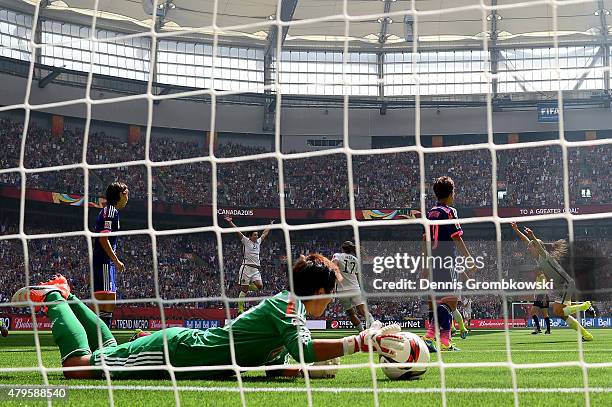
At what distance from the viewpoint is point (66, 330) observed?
16.4 ft

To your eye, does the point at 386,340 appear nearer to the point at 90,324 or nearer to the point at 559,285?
the point at 90,324

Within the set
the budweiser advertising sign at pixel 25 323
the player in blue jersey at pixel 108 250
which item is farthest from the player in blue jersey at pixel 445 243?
the budweiser advertising sign at pixel 25 323

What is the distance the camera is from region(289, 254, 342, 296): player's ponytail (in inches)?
175

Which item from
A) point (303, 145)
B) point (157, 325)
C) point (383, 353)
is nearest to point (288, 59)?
point (303, 145)

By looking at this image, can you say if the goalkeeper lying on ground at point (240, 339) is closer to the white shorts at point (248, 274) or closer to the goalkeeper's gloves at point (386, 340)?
the goalkeeper's gloves at point (386, 340)

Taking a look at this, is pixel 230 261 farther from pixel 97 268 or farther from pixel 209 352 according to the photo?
pixel 209 352

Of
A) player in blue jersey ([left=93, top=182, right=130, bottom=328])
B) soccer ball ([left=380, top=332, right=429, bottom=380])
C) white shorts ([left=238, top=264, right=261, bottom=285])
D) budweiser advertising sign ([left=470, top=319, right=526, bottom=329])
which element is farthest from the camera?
budweiser advertising sign ([left=470, top=319, right=526, bottom=329])

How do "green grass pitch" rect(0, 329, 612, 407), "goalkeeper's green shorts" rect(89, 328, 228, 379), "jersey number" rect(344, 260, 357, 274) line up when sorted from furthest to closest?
"jersey number" rect(344, 260, 357, 274) → "goalkeeper's green shorts" rect(89, 328, 228, 379) → "green grass pitch" rect(0, 329, 612, 407)

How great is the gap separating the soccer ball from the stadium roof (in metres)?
24.0

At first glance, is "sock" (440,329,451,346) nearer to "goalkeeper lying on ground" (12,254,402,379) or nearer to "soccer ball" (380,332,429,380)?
"soccer ball" (380,332,429,380)

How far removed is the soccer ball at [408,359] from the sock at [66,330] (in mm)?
1948

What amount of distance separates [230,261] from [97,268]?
78.3ft

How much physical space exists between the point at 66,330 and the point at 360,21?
92.1ft

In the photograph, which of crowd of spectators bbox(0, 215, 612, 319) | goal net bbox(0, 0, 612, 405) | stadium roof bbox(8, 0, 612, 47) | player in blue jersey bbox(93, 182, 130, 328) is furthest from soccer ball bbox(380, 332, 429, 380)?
stadium roof bbox(8, 0, 612, 47)
